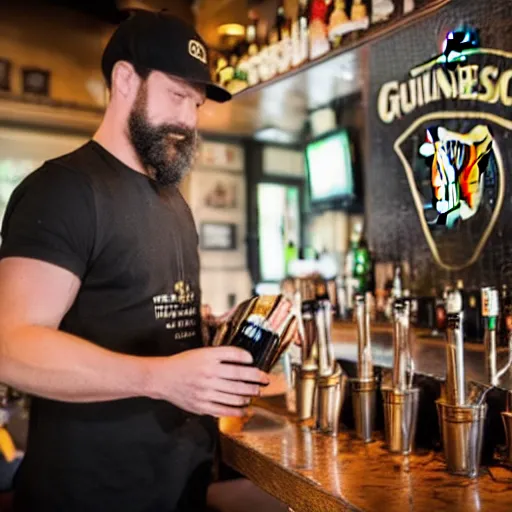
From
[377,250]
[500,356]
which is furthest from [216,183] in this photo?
[500,356]

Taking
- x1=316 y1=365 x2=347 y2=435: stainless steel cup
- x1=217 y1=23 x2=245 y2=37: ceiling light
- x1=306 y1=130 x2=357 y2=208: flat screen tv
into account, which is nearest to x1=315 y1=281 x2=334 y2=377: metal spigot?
x1=316 y1=365 x2=347 y2=435: stainless steel cup

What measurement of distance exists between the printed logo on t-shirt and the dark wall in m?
0.57

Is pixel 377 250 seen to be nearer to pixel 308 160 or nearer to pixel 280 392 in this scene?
pixel 308 160

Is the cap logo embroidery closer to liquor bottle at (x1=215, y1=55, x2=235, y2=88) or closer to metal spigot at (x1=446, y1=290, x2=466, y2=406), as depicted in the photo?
metal spigot at (x1=446, y1=290, x2=466, y2=406)

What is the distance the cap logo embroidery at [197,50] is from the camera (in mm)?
1389

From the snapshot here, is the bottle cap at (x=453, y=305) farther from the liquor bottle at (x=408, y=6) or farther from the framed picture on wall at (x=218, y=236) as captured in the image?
the framed picture on wall at (x=218, y=236)

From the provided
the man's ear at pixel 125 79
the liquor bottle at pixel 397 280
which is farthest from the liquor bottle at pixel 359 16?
the liquor bottle at pixel 397 280

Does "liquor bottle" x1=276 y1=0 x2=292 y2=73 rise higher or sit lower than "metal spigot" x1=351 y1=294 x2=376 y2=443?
higher

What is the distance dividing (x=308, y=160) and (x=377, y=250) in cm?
81

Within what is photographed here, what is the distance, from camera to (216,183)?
376 cm

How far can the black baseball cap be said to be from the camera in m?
1.36

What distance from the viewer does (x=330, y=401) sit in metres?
1.32

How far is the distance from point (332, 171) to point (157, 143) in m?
2.02

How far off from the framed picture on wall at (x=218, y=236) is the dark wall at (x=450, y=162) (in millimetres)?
1136
